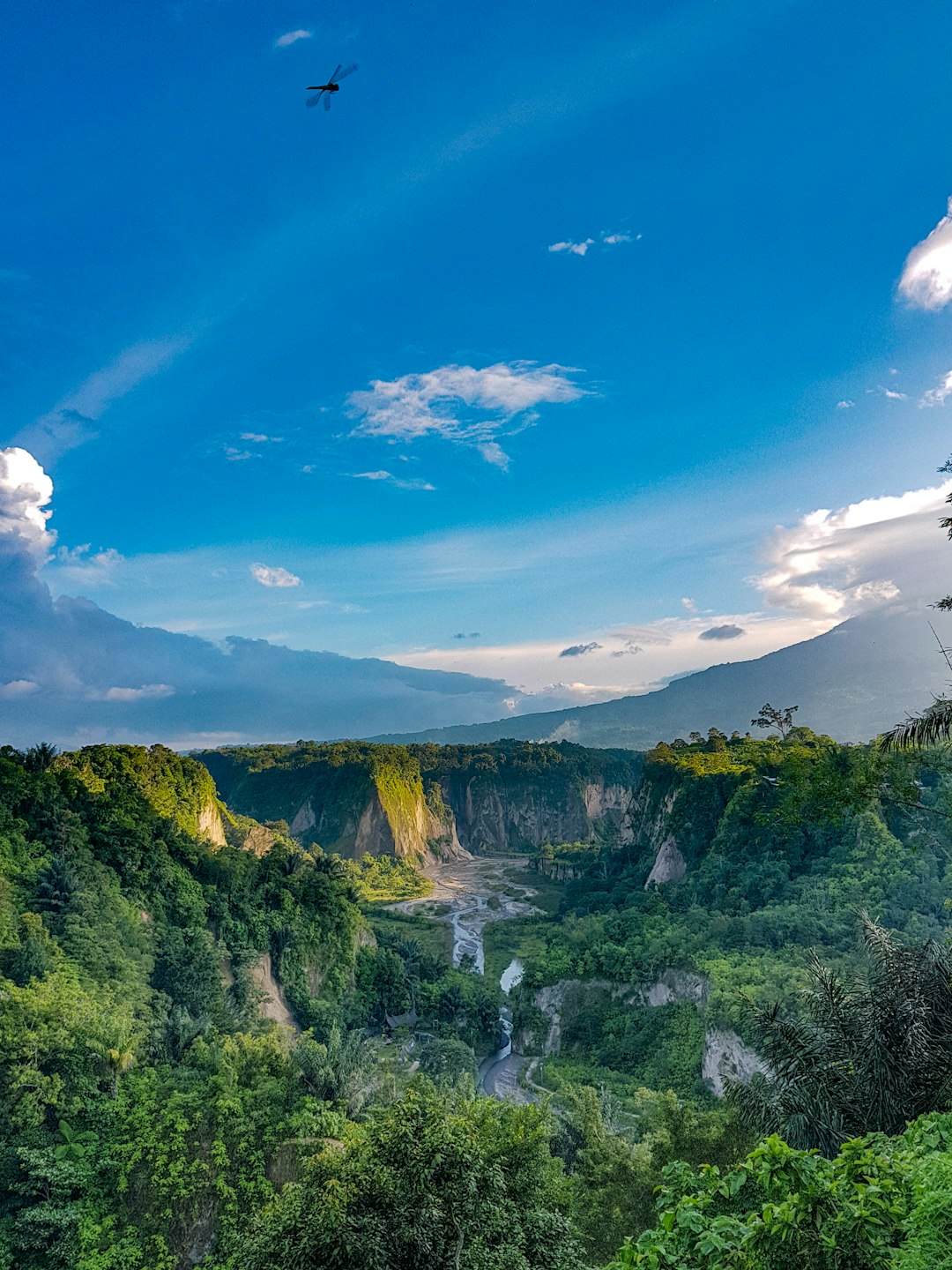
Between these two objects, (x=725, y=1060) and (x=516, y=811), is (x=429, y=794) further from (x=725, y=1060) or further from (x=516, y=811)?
(x=725, y=1060)

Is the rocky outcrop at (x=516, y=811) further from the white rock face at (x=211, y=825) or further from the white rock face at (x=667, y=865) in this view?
the white rock face at (x=667, y=865)

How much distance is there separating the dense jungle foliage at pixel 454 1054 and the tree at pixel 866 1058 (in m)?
0.06

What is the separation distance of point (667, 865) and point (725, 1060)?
105 ft

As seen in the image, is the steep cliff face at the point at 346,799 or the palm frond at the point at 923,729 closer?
the palm frond at the point at 923,729

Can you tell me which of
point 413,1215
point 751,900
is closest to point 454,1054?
point 751,900

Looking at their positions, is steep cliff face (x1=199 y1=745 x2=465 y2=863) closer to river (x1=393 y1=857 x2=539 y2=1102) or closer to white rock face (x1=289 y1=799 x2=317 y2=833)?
white rock face (x1=289 y1=799 x2=317 y2=833)

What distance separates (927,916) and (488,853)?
118 metres

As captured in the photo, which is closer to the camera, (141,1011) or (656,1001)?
(141,1011)

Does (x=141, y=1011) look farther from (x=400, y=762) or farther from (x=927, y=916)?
(x=400, y=762)

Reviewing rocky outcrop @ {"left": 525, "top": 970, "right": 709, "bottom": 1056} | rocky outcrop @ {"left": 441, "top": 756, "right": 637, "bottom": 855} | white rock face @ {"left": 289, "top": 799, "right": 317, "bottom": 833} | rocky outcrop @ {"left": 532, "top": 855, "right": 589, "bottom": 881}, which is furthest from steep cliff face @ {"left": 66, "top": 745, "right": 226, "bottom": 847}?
rocky outcrop @ {"left": 441, "top": 756, "right": 637, "bottom": 855}

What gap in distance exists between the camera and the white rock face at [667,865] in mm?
60750

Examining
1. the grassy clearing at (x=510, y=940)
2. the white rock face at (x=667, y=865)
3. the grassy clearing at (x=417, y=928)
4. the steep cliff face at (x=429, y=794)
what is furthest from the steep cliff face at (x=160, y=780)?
the steep cliff face at (x=429, y=794)

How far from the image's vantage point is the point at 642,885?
67.8 meters

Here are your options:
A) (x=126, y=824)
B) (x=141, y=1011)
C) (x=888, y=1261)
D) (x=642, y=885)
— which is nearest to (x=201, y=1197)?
(x=141, y=1011)
